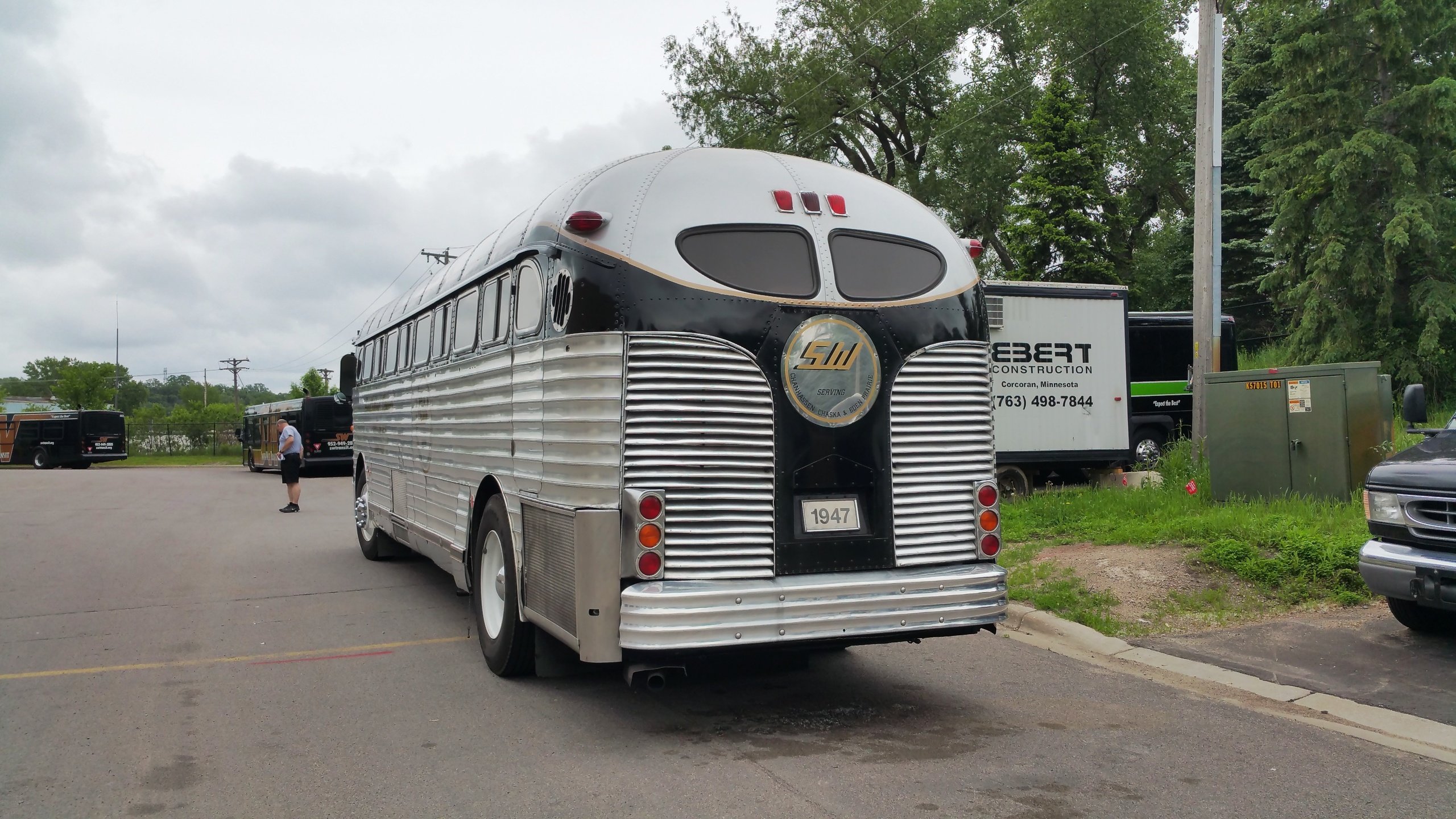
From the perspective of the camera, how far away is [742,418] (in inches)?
216

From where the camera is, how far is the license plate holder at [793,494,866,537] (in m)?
5.61

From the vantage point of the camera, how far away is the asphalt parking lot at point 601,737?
4598 millimetres

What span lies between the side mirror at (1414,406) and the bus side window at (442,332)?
7241mm

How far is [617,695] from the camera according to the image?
250 inches

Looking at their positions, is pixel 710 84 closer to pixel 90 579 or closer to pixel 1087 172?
pixel 1087 172

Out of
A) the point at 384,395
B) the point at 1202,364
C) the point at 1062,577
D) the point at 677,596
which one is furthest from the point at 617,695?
the point at 1202,364

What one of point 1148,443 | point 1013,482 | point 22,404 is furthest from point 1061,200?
point 22,404

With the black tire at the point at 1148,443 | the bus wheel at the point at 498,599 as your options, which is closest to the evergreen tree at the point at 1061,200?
the black tire at the point at 1148,443

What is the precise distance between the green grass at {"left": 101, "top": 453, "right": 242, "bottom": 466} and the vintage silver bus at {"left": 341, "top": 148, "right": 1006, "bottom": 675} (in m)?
45.4

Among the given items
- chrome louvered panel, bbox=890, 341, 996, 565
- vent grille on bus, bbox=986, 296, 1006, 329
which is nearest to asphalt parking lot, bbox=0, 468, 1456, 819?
chrome louvered panel, bbox=890, 341, 996, 565

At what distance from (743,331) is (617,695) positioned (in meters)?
2.33

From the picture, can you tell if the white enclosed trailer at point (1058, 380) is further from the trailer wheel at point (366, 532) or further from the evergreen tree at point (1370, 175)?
the evergreen tree at point (1370, 175)

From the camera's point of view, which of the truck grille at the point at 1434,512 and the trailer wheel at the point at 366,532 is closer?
the truck grille at the point at 1434,512

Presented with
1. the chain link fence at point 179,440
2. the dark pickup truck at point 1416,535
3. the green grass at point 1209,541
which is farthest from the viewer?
the chain link fence at point 179,440
